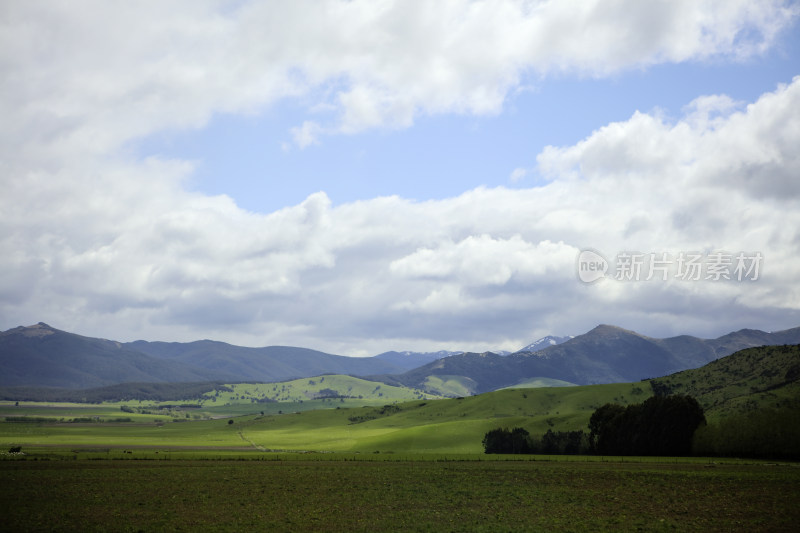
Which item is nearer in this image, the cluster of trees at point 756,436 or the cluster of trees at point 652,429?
the cluster of trees at point 756,436

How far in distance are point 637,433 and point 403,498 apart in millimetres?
92304

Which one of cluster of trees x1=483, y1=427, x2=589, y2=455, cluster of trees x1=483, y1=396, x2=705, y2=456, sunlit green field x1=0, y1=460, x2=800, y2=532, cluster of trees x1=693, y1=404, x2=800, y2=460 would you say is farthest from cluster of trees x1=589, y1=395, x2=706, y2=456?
sunlit green field x1=0, y1=460, x2=800, y2=532

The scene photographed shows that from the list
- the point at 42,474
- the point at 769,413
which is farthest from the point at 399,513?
the point at 769,413

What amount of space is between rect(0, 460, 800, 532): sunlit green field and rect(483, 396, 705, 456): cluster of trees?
32.2 meters

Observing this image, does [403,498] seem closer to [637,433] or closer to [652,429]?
[637,433]

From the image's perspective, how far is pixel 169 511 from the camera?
6662 centimetres

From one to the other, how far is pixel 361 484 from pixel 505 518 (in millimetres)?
33634

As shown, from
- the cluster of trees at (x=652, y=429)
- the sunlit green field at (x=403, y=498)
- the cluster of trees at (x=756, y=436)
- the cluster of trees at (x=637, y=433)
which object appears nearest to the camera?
the sunlit green field at (x=403, y=498)

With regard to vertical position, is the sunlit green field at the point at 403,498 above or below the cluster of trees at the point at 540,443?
above

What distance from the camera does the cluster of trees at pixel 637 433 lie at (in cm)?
14362

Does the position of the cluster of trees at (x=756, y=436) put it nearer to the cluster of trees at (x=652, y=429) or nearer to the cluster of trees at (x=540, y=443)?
the cluster of trees at (x=652, y=429)

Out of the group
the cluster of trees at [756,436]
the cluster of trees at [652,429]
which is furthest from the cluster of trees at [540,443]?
the cluster of trees at [756,436]

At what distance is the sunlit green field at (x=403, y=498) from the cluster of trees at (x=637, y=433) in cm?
3222

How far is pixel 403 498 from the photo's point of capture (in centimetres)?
7606
